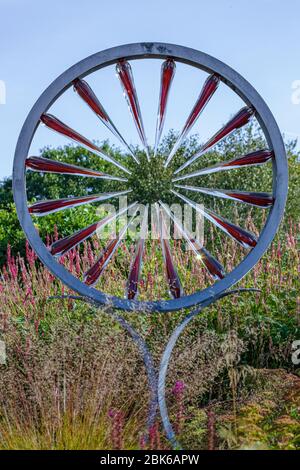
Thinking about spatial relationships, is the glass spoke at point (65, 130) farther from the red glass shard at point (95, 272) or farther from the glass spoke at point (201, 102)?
the red glass shard at point (95, 272)

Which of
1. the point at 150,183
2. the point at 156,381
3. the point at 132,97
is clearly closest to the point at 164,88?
the point at 132,97

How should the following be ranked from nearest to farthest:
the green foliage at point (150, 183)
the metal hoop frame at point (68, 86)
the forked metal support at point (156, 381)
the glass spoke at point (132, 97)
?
the forked metal support at point (156, 381)
the metal hoop frame at point (68, 86)
the glass spoke at point (132, 97)
the green foliage at point (150, 183)

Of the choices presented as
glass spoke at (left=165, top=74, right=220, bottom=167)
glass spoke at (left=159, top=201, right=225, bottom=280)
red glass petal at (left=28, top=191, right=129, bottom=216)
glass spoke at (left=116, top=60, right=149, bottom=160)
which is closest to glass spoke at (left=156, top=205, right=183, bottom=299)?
glass spoke at (left=159, top=201, right=225, bottom=280)

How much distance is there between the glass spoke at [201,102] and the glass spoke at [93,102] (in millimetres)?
362

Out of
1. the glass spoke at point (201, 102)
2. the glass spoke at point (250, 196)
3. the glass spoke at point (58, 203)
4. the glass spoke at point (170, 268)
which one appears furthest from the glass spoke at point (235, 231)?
the glass spoke at point (58, 203)

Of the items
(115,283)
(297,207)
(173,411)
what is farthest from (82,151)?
(173,411)

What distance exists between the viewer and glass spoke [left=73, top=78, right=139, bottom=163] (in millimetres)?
4508

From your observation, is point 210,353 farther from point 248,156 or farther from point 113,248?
point 248,156

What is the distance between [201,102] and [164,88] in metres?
0.26

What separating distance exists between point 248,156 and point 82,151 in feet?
27.5

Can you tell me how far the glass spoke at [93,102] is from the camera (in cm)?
451

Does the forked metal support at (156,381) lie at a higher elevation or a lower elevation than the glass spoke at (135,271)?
lower

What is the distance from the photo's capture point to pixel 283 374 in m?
4.57

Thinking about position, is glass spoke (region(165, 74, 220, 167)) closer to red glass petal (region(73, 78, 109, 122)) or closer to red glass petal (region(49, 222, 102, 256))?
red glass petal (region(73, 78, 109, 122))
